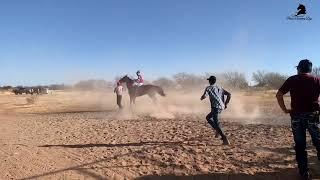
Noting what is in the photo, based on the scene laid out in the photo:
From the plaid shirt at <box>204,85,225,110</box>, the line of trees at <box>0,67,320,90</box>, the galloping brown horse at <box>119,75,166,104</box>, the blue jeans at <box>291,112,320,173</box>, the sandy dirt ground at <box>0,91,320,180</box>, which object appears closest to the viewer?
the blue jeans at <box>291,112,320,173</box>

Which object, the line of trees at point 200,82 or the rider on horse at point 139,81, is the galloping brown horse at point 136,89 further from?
the line of trees at point 200,82

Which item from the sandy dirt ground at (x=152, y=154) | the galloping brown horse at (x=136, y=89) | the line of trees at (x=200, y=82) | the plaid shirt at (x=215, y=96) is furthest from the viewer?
the line of trees at (x=200, y=82)

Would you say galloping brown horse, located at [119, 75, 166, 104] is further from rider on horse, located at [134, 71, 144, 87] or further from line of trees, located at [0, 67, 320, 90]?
line of trees, located at [0, 67, 320, 90]

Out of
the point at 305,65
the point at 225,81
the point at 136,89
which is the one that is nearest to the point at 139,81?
the point at 136,89

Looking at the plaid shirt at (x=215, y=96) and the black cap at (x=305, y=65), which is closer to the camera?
the black cap at (x=305, y=65)

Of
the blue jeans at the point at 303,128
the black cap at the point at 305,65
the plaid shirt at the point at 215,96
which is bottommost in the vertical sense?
the blue jeans at the point at 303,128

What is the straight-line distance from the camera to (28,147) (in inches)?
452

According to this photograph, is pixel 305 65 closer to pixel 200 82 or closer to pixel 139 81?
pixel 139 81

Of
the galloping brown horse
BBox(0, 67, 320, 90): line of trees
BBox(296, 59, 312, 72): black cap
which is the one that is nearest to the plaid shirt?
BBox(296, 59, 312, 72): black cap

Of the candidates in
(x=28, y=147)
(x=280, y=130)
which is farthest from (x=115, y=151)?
(x=280, y=130)

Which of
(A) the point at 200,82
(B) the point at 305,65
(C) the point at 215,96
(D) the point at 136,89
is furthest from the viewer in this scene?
(A) the point at 200,82

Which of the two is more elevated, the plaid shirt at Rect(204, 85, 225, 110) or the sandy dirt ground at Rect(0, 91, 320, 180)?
the plaid shirt at Rect(204, 85, 225, 110)

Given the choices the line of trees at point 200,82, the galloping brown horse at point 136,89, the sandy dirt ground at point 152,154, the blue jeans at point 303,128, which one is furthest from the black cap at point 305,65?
the line of trees at point 200,82

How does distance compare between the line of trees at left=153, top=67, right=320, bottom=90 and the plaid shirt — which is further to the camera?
the line of trees at left=153, top=67, right=320, bottom=90
